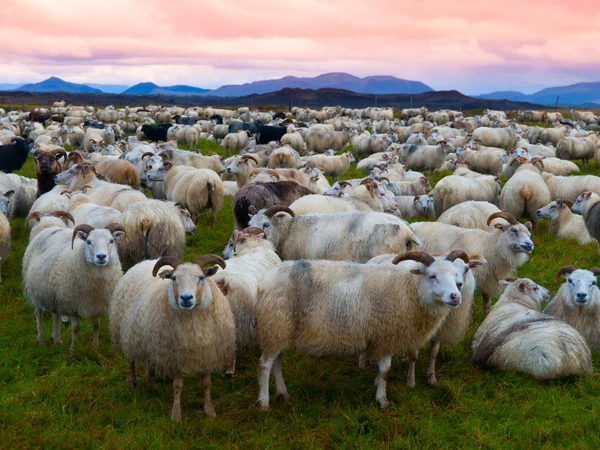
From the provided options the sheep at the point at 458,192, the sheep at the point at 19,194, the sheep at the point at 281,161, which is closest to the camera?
the sheep at the point at 19,194

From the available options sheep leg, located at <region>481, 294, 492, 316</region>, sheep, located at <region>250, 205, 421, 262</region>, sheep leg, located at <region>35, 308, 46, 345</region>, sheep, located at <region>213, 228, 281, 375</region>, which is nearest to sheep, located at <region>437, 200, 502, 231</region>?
sheep leg, located at <region>481, 294, 492, 316</region>

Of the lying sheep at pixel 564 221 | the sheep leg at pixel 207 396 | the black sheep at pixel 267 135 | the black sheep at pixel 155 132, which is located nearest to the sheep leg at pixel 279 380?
the sheep leg at pixel 207 396

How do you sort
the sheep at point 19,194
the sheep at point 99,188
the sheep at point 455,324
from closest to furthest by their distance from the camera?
1. the sheep at point 455,324
2. the sheep at point 99,188
3. the sheep at point 19,194

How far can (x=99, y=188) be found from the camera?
1023 centimetres

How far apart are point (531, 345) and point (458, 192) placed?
24.1 feet

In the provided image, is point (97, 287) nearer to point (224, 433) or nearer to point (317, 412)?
point (224, 433)

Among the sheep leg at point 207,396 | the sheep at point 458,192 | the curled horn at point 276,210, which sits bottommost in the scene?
the sheep leg at point 207,396

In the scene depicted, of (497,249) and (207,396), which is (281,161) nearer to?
(497,249)

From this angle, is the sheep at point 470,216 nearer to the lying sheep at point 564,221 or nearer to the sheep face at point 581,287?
the lying sheep at point 564,221

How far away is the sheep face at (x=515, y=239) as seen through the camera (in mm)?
7301

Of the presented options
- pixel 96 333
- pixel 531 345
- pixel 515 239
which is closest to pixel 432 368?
pixel 531 345

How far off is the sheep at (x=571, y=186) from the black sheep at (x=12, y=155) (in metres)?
15.7

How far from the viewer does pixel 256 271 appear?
6129 mm

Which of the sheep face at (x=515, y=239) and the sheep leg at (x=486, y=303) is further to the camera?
the sheep leg at (x=486, y=303)
